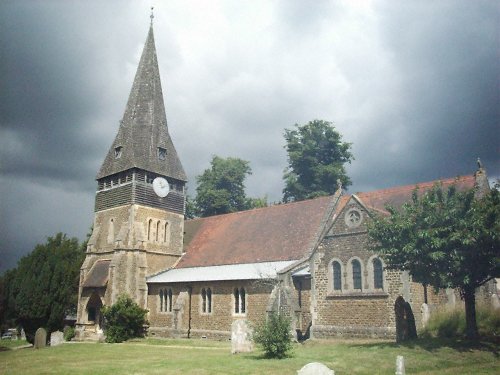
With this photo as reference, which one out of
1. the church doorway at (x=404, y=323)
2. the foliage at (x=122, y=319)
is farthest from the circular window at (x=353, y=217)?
the foliage at (x=122, y=319)

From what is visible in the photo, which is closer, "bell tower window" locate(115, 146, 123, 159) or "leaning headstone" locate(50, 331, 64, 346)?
"leaning headstone" locate(50, 331, 64, 346)

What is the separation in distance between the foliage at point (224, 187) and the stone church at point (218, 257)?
12.3 m

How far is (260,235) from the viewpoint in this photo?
33344 millimetres

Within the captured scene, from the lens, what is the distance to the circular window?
80.9 feet

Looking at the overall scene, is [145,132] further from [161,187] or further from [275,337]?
[275,337]

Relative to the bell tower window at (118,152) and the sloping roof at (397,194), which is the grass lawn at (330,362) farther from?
the bell tower window at (118,152)

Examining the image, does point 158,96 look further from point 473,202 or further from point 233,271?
point 473,202

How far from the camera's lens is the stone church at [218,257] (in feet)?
79.1

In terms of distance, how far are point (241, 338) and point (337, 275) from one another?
7.26 metres

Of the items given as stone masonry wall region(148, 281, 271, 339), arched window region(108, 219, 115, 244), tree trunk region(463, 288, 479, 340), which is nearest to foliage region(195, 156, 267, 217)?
arched window region(108, 219, 115, 244)

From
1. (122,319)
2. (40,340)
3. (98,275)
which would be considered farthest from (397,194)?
(40,340)

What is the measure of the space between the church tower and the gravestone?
52.2ft

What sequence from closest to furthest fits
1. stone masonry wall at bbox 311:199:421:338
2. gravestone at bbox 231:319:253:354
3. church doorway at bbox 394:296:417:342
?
gravestone at bbox 231:319:253:354, church doorway at bbox 394:296:417:342, stone masonry wall at bbox 311:199:421:338

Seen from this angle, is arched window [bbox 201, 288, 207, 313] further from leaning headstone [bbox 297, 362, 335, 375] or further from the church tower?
leaning headstone [bbox 297, 362, 335, 375]
